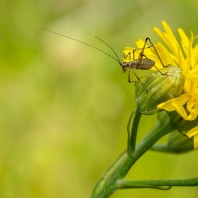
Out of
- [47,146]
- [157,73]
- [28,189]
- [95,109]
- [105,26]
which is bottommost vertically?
[28,189]

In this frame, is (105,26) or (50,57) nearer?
(50,57)

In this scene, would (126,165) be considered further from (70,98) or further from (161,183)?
(70,98)

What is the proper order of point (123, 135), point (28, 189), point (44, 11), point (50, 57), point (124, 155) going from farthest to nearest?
point (44, 11) → point (50, 57) → point (123, 135) → point (28, 189) → point (124, 155)

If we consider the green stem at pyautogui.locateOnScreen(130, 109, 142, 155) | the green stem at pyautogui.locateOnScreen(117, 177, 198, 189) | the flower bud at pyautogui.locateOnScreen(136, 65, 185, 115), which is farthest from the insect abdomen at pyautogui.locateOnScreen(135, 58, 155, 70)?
the green stem at pyautogui.locateOnScreen(117, 177, 198, 189)

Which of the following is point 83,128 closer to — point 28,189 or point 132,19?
point 28,189

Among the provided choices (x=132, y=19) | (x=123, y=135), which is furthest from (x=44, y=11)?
(x=123, y=135)

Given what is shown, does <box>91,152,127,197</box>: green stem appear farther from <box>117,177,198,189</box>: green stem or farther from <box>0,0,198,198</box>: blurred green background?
<box>0,0,198,198</box>: blurred green background

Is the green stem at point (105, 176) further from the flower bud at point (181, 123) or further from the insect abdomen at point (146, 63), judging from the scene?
the insect abdomen at point (146, 63)
